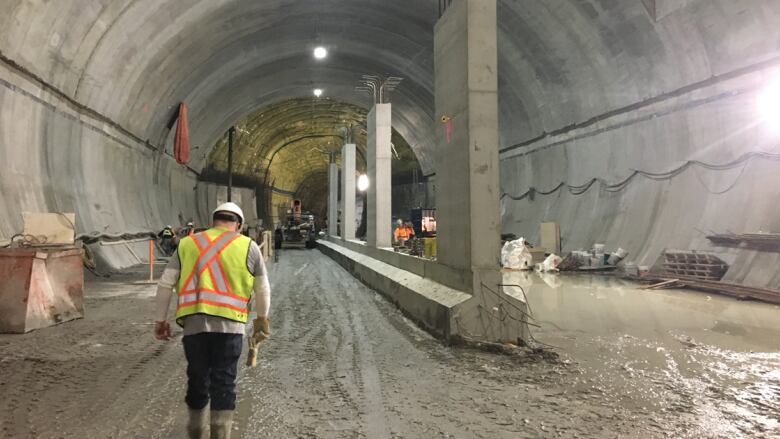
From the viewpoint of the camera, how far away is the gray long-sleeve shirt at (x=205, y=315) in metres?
2.76

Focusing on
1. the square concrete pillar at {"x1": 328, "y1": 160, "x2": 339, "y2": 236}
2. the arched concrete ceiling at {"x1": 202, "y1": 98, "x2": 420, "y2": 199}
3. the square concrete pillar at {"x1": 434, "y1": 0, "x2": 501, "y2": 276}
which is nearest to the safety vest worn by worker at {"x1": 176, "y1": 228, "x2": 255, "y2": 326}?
the square concrete pillar at {"x1": 434, "y1": 0, "x2": 501, "y2": 276}

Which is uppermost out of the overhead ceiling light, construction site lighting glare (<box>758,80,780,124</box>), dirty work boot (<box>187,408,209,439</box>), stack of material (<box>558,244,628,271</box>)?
the overhead ceiling light

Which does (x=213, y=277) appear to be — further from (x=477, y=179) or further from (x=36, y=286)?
(x=36, y=286)

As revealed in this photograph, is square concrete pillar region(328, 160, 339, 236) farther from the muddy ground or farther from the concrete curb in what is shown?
the muddy ground

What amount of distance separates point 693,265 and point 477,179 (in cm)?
776

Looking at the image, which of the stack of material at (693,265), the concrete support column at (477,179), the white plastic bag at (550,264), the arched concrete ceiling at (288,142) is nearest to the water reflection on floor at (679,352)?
the concrete support column at (477,179)

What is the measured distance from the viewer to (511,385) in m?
4.29

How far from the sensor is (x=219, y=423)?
2.77m

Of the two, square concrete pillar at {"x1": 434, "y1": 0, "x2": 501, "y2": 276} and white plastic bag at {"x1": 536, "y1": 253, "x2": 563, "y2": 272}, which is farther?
white plastic bag at {"x1": 536, "y1": 253, "x2": 563, "y2": 272}

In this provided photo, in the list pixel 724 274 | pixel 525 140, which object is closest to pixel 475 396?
pixel 724 274

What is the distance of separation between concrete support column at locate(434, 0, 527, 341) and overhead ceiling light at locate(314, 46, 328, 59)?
1333 centimetres

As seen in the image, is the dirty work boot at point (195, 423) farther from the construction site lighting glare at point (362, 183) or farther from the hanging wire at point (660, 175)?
→ the construction site lighting glare at point (362, 183)

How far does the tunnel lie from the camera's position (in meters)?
3.90

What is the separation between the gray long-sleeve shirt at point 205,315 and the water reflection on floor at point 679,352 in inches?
119
